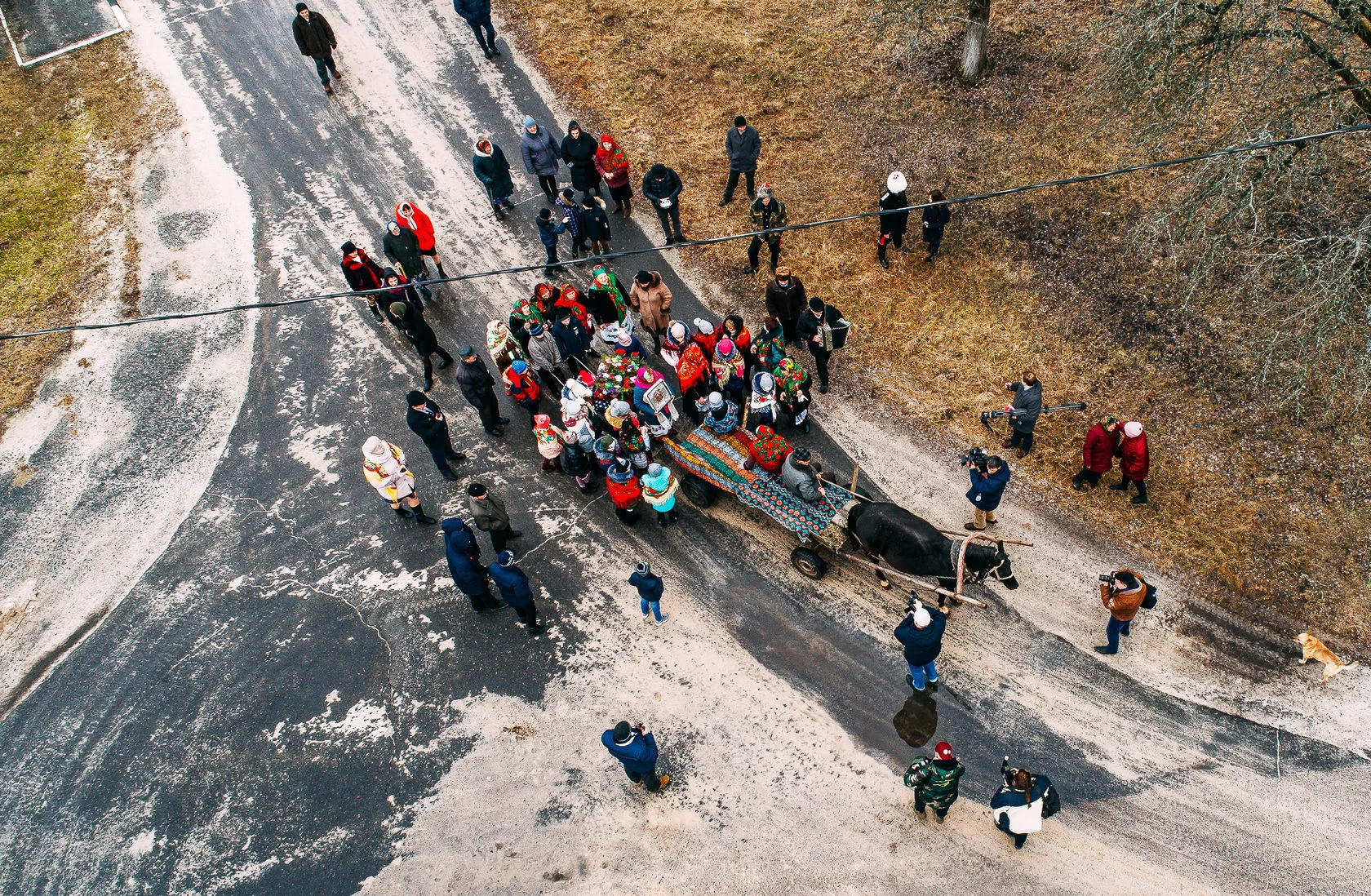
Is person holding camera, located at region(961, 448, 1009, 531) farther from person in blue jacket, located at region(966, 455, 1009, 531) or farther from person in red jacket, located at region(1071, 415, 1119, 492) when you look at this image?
person in red jacket, located at region(1071, 415, 1119, 492)

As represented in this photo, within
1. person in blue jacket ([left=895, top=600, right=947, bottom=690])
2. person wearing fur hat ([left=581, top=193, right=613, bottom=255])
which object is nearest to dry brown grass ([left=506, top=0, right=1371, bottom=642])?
person wearing fur hat ([left=581, top=193, right=613, bottom=255])

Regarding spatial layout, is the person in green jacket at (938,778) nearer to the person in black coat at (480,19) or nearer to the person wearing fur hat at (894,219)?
the person wearing fur hat at (894,219)

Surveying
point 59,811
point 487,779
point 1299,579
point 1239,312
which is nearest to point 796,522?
point 487,779

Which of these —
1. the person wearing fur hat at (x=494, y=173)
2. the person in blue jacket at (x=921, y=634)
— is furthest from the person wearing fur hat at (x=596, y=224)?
the person in blue jacket at (x=921, y=634)

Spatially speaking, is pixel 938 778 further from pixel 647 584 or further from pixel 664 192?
pixel 664 192

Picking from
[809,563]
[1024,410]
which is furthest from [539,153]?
[1024,410]

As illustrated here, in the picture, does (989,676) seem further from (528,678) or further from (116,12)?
(116,12)

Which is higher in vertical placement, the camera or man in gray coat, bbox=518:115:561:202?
man in gray coat, bbox=518:115:561:202

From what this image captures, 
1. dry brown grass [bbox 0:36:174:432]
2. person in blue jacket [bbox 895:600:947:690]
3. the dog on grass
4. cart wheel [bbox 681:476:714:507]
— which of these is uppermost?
dry brown grass [bbox 0:36:174:432]
